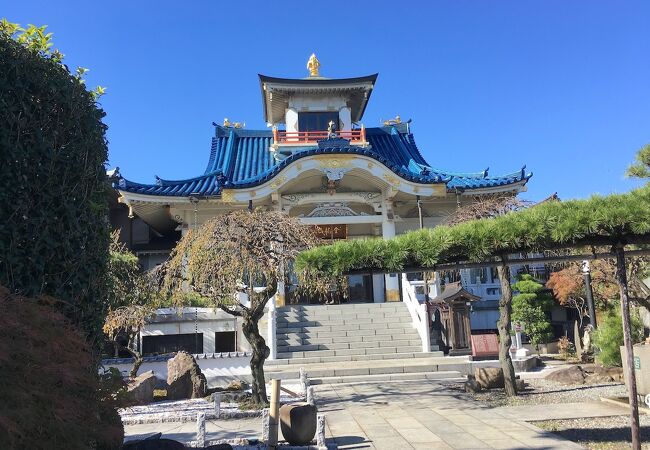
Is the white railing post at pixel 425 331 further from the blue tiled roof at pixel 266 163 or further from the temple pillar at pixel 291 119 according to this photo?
the temple pillar at pixel 291 119

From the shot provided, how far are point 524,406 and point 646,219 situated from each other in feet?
17.6

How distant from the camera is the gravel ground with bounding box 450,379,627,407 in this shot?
9727 mm

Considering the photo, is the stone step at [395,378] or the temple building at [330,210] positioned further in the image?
the temple building at [330,210]

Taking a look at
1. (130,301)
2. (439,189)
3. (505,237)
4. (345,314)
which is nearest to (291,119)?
(439,189)

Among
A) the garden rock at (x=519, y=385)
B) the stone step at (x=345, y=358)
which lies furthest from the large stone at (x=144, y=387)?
the garden rock at (x=519, y=385)

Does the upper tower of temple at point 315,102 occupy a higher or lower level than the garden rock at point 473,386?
higher

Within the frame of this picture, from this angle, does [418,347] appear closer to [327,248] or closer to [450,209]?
[450,209]

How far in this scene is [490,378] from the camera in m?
11.1

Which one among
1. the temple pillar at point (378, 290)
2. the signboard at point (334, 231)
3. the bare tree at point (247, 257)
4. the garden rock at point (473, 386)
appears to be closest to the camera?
the bare tree at point (247, 257)

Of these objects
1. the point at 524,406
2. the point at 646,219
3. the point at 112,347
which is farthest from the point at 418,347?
the point at 646,219

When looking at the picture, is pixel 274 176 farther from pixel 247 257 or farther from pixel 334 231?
pixel 247 257

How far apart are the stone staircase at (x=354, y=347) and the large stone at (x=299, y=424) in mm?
6001

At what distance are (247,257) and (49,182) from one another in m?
5.18

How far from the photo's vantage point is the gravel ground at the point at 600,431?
646 cm
